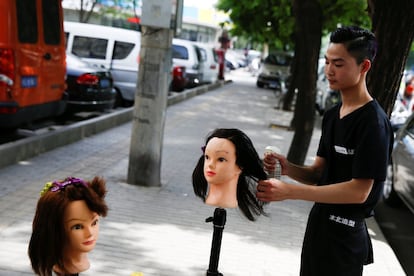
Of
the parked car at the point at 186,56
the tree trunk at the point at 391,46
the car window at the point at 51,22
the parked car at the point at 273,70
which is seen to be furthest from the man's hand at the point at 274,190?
the parked car at the point at 273,70

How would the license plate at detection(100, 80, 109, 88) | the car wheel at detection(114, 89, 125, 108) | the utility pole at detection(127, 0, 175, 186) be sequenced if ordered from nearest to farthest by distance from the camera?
the utility pole at detection(127, 0, 175, 186) → the license plate at detection(100, 80, 109, 88) → the car wheel at detection(114, 89, 125, 108)

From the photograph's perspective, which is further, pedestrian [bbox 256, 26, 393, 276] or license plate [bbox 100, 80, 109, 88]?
license plate [bbox 100, 80, 109, 88]

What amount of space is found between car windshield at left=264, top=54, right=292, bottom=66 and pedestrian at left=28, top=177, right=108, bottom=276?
94.5 ft

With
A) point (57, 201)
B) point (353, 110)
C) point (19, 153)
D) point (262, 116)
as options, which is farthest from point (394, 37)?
point (262, 116)

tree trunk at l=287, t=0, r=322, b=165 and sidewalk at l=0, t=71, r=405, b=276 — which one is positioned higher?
tree trunk at l=287, t=0, r=322, b=165

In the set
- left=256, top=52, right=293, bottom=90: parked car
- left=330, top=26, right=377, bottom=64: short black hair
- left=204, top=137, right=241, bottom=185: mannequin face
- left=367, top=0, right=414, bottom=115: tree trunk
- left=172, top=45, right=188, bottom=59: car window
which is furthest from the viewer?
left=256, top=52, right=293, bottom=90: parked car

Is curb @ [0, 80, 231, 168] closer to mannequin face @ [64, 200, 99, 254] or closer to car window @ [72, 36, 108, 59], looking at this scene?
car window @ [72, 36, 108, 59]

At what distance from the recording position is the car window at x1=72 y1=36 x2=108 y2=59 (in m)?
14.1

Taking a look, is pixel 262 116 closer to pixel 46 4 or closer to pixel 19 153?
pixel 46 4

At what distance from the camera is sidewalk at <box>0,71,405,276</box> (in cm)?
470

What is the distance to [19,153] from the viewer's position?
7.48m

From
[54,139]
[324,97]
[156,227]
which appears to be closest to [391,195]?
[156,227]

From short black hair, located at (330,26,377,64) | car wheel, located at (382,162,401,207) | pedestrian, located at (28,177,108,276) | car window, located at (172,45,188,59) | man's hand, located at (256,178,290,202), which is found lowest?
car wheel, located at (382,162,401,207)

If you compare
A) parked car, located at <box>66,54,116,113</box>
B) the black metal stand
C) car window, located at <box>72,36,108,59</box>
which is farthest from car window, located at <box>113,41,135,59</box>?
the black metal stand
